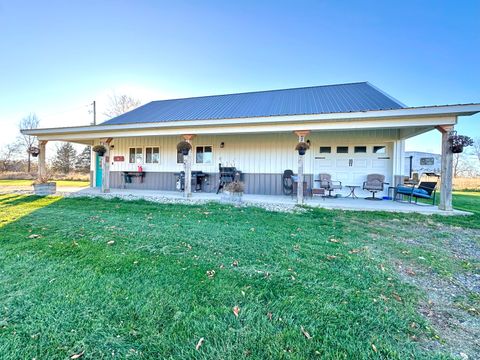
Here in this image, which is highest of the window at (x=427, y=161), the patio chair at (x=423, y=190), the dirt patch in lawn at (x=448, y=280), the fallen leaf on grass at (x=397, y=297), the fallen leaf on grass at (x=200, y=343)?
the window at (x=427, y=161)

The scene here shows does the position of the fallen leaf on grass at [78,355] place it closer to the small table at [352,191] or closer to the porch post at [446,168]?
the porch post at [446,168]

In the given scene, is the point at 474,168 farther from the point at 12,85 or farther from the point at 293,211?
the point at 12,85

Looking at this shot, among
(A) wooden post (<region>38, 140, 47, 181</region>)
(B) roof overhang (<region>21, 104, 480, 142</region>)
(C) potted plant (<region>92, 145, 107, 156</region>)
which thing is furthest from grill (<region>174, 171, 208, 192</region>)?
(A) wooden post (<region>38, 140, 47, 181</region>)

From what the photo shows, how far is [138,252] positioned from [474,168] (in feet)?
109

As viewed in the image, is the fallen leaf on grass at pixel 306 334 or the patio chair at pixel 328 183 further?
Answer: the patio chair at pixel 328 183

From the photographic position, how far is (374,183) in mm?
7840

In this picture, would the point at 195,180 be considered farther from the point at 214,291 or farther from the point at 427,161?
the point at 427,161

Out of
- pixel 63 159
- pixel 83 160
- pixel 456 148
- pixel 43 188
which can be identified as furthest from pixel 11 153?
pixel 456 148

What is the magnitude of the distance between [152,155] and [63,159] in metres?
21.9

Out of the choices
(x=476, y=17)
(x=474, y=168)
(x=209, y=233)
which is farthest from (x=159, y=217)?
(x=474, y=168)

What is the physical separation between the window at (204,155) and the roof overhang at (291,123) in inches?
77.3

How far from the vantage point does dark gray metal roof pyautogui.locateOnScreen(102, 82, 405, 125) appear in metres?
8.04

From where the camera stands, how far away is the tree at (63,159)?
24781 mm

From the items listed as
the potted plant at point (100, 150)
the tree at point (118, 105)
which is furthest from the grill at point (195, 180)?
the tree at point (118, 105)
